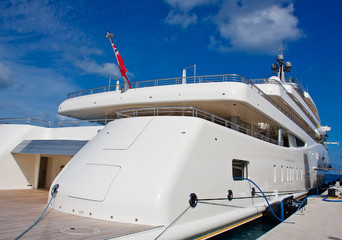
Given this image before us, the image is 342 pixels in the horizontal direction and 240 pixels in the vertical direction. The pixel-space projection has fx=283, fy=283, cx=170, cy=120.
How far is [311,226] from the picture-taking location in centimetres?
778

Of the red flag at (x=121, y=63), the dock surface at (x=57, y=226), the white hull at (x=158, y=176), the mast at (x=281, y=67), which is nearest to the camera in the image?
the dock surface at (x=57, y=226)

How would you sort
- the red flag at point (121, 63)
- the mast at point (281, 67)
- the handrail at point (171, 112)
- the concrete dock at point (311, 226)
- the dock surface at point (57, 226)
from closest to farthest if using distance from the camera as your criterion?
the dock surface at point (57, 226) < the concrete dock at point (311, 226) < the handrail at point (171, 112) < the red flag at point (121, 63) < the mast at point (281, 67)

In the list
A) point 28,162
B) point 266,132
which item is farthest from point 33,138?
point 266,132

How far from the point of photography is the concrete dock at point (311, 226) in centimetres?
664

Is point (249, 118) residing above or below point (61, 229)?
above

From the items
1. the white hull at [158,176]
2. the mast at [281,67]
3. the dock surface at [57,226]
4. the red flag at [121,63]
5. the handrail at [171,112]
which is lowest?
the dock surface at [57,226]

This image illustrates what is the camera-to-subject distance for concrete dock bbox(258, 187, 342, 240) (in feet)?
21.8

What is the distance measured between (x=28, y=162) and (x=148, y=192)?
9.63 metres

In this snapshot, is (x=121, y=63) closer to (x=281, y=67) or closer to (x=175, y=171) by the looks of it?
(x=175, y=171)

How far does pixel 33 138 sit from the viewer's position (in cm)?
1367

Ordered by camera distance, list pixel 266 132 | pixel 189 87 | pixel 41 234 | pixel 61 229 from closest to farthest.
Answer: pixel 41 234 → pixel 61 229 → pixel 189 87 → pixel 266 132

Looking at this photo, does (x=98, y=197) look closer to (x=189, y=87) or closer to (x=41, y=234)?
(x=41, y=234)

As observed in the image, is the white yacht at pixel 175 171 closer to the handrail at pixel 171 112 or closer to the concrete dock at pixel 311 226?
the handrail at pixel 171 112

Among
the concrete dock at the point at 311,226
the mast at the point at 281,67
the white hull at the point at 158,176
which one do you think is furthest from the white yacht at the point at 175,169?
the mast at the point at 281,67
